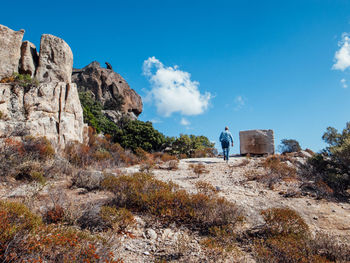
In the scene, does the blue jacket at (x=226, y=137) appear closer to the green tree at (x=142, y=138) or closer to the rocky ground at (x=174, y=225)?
the rocky ground at (x=174, y=225)

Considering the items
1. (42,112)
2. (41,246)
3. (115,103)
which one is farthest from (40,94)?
(115,103)

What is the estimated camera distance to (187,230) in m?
→ 3.90

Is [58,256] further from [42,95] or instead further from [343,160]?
[42,95]

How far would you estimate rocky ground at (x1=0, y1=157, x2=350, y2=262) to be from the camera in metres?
3.15

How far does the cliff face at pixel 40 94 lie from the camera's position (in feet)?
30.6

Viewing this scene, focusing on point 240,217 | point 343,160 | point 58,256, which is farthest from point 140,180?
point 343,160

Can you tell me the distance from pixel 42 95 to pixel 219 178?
361 inches

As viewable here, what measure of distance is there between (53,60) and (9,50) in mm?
2163

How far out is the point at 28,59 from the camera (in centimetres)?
1213

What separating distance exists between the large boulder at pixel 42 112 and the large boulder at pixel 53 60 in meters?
1.87

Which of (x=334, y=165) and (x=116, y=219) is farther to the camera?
(x=334, y=165)

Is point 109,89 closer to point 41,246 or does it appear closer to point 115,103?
point 115,103

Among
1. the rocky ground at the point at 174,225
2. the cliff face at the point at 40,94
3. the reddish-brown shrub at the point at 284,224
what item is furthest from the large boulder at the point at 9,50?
the reddish-brown shrub at the point at 284,224

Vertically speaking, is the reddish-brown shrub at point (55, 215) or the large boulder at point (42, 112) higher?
the large boulder at point (42, 112)
